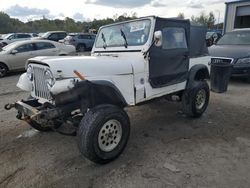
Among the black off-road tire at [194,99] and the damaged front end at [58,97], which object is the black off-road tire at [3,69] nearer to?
the damaged front end at [58,97]

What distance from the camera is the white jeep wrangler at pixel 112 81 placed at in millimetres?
3232

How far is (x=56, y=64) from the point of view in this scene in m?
3.21

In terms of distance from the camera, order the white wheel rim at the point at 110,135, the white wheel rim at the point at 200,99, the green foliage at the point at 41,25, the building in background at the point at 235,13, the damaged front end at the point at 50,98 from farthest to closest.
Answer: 1. the green foliage at the point at 41,25
2. the building in background at the point at 235,13
3. the white wheel rim at the point at 200,99
4. the white wheel rim at the point at 110,135
5. the damaged front end at the point at 50,98

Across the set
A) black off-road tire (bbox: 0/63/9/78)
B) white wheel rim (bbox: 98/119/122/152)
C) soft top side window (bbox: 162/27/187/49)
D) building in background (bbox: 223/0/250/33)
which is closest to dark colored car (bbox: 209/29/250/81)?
soft top side window (bbox: 162/27/187/49)

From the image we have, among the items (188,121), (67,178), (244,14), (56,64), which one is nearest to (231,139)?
(188,121)

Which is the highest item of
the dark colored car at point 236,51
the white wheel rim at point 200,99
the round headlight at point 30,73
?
the round headlight at point 30,73

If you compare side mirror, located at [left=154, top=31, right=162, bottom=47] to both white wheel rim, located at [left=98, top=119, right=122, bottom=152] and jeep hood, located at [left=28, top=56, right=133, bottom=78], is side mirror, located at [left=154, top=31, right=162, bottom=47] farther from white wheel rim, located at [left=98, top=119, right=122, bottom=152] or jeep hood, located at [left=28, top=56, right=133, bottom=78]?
white wheel rim, located at [left=98, top=119, right=122, bottom=152]

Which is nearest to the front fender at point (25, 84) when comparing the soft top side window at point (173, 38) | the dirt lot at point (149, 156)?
the dirt lot at point (149, 156)

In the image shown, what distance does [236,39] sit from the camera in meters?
9.71

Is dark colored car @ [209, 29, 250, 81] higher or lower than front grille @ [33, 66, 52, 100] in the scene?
lower

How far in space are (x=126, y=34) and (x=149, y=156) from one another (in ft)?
7.00

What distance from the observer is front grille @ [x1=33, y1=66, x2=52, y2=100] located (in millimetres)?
3453

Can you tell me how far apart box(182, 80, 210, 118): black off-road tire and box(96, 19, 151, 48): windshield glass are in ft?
5.17

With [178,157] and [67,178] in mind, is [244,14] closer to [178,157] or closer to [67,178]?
[178,157]
